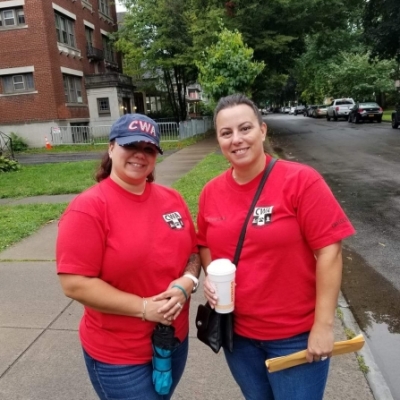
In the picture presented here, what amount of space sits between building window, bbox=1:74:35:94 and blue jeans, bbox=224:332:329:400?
2408 centimetres

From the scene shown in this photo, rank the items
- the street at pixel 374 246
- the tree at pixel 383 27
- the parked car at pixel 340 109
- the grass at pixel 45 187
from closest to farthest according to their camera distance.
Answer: the street at pixel 374 246, the grass at pixel 45 187, the tree at pixel 383 27, the parked car at pixel 340 109

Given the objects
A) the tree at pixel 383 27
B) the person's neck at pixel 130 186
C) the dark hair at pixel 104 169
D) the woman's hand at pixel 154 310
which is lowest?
the woman's hand at pixel 154 310

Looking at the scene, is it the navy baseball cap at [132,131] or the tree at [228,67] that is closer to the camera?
the navy baseball cap at [132,131]

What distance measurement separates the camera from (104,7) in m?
31.6

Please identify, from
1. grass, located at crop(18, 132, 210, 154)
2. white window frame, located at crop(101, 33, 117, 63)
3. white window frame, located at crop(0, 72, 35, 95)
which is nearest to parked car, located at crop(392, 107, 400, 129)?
grass, located at crop(18, 132, 210, 154)

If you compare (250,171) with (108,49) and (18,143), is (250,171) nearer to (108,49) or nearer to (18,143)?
(18,143)

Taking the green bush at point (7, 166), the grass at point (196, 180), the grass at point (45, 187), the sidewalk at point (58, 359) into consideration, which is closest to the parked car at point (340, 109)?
the grass at point (45, 187)

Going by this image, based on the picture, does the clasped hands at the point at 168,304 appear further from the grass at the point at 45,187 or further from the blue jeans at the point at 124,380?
the grass at the point at 45,187

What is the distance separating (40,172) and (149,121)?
12.6 m

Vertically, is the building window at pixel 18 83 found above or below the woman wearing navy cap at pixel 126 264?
above

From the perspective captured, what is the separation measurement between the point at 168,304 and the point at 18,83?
24.6 metres

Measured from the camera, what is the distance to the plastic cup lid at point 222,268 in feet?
5.51

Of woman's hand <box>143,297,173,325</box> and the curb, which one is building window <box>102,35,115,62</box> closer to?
the curb

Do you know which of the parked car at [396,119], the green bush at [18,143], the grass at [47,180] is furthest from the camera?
the parked car at [396,119]
